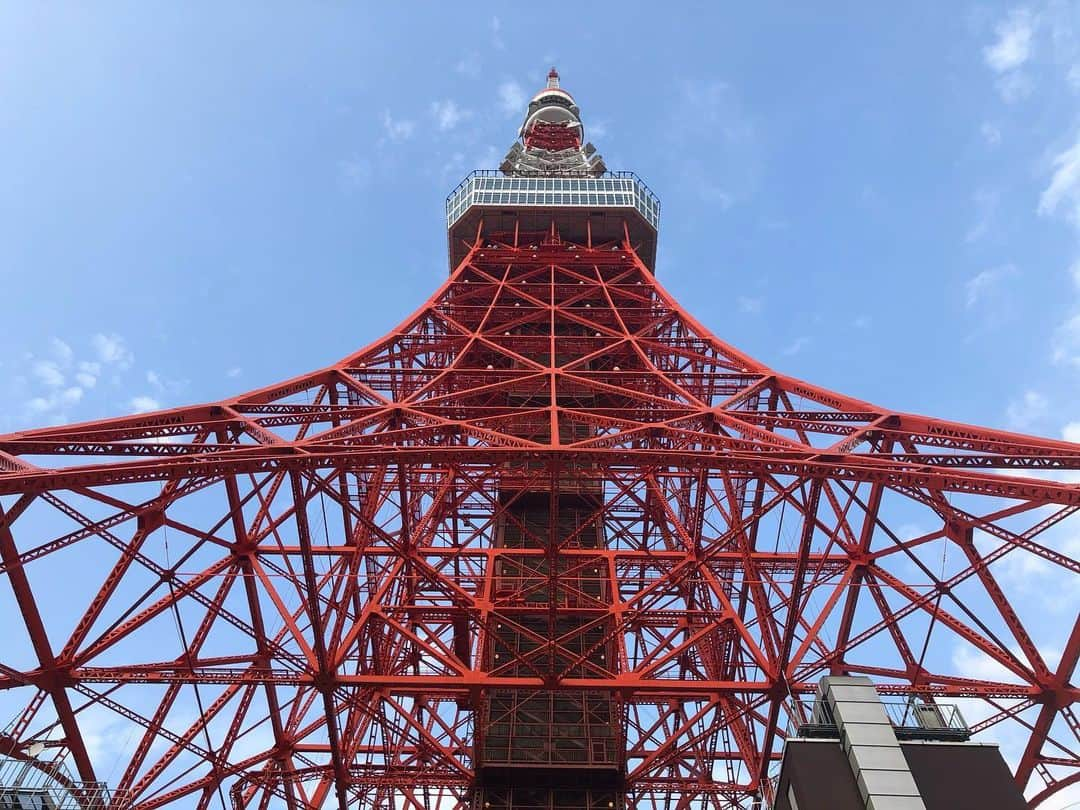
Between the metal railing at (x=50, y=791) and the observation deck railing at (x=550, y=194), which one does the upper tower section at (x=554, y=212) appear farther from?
the metal railing at (x=50, y=791)

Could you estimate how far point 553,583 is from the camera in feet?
47.4

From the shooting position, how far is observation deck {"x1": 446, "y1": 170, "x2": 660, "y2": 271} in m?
32.4

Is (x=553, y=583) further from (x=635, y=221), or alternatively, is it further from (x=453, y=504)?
(x=635, y=221)

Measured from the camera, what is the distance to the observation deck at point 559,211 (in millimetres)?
32406

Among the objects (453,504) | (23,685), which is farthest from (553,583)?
(453,504)

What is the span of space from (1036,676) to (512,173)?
2834cm

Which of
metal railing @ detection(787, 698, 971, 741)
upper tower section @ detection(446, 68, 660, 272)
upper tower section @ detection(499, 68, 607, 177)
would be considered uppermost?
upper tower section @ detection(499, 68, 607, 177)

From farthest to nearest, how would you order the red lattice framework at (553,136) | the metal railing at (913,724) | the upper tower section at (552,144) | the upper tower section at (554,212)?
the red lattice framework at (553,136) < the upper tower section at (552,144) < the upper tower section at (554,212) < the metal railing at (913,724)

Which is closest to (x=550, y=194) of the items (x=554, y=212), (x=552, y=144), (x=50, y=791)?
(x=554, y=212)

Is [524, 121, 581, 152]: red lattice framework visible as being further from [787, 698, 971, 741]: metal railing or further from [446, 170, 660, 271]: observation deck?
[787, 698, 971, 741]: metal railing

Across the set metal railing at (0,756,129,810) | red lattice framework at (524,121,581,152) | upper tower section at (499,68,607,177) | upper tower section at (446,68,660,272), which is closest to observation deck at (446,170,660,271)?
upper tower section at (446,68,660,272)

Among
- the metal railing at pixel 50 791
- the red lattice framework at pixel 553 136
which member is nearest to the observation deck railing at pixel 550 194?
the red lattice framework at pixel 553 136

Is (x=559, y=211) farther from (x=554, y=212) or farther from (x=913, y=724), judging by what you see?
(x=913, y=724)

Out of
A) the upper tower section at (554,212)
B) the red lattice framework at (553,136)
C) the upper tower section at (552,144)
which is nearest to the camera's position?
the upper tower section at (554,212)
